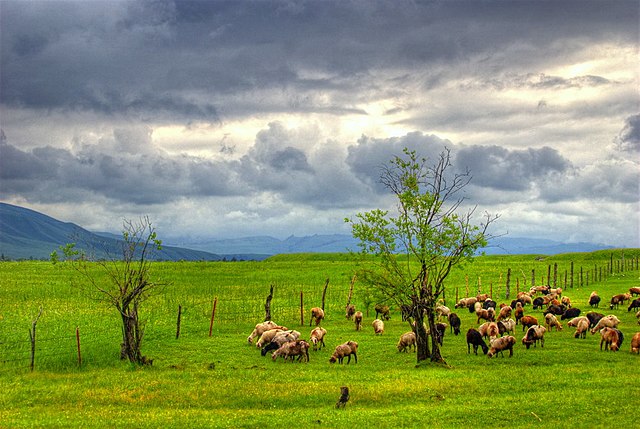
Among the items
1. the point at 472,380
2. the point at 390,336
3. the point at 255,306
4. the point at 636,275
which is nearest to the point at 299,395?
the point at 472,380

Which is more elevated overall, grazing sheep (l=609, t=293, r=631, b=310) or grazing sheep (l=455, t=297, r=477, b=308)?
grazing sheep (l=609, t=293, r=631, b=310)

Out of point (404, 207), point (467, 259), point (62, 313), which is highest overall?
point (404, 207)

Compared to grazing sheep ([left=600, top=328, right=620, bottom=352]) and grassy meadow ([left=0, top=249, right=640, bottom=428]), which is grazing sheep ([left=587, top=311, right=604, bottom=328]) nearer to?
grassy meadow ([left=0, top=249, right=640, bottom=428])

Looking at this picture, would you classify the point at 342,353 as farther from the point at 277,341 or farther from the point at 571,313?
the point at 571,313

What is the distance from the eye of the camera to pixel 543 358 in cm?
3092

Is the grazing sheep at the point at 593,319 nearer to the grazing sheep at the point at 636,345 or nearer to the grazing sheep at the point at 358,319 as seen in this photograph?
the grazing sheep at the point at 636,345

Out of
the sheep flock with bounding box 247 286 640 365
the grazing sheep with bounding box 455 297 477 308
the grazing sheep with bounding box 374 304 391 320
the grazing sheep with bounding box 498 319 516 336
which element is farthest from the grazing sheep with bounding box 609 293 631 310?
the grazing sheep with bounding box 374 304 391 320

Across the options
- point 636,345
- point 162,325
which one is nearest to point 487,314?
point 636,345

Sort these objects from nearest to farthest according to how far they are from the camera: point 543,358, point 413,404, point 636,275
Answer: point 413,404, point 543,358, point 636,275

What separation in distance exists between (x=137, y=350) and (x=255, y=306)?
26727 millimetres

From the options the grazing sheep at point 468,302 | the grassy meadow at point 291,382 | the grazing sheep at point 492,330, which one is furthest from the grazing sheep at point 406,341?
the grazing sheep at point 468,302

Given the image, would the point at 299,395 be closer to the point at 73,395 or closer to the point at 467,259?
the point at 73,395

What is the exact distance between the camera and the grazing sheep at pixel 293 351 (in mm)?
31609

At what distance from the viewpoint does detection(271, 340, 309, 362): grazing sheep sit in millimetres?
31609
